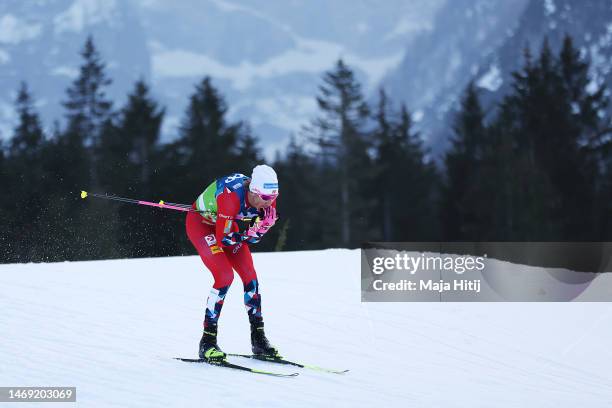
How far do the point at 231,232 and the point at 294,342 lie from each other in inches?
93.5

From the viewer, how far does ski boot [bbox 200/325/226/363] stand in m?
7.80

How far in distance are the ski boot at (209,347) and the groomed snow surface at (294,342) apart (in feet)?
0.51

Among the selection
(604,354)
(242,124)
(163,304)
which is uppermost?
(242,124)

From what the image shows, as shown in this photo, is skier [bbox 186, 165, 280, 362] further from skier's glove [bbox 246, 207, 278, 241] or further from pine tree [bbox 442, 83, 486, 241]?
pine tree [bbox 442, 83, 486, 241]

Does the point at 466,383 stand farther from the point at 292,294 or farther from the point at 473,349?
the point at 292,294

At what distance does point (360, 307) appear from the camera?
40.1 ft

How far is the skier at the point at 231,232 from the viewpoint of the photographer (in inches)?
296

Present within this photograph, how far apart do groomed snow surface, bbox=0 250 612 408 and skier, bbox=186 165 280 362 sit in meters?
0.35

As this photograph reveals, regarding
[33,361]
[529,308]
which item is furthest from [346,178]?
[33,361]

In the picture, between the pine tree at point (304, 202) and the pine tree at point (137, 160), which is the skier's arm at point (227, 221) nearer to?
the pine tree at point (137, 160)

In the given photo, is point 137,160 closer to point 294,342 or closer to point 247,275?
point 294,342

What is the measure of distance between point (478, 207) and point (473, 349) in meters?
32.8

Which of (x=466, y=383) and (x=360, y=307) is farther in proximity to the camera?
(x=360, y=307)

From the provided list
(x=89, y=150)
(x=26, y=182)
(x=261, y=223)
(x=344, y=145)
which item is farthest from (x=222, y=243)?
(x=344, y=145)
